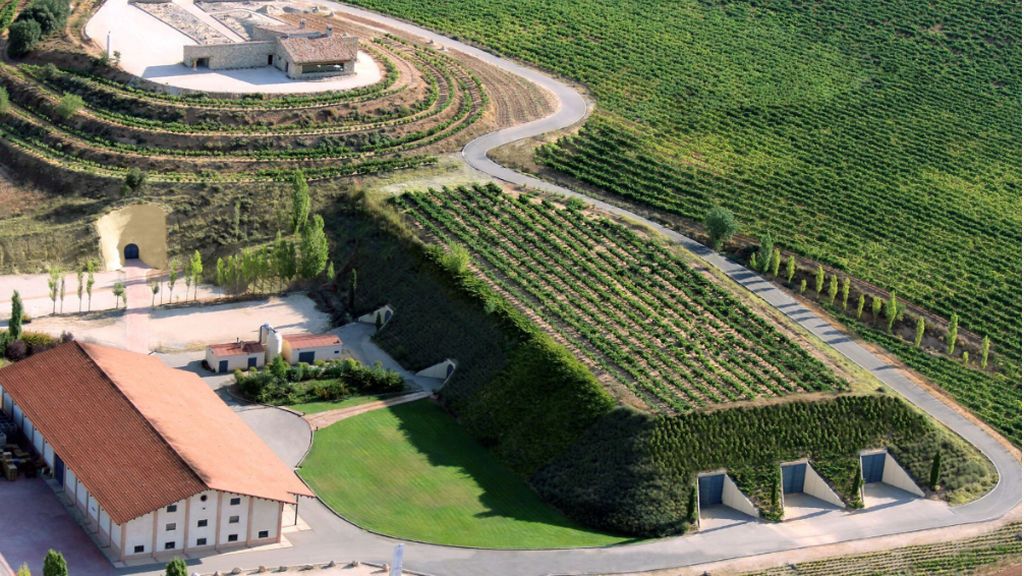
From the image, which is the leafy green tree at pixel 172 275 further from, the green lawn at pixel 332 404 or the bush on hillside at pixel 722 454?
the bush on hillside at pixel 722 454

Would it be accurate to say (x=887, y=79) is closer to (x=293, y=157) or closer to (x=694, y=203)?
(x=694, y=203)

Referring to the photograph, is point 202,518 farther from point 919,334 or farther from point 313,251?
point 919,334

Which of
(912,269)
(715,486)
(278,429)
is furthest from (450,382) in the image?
(912,269)

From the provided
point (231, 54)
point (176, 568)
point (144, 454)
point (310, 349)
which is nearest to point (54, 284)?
point (310, 349)

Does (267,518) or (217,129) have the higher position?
(217,129)

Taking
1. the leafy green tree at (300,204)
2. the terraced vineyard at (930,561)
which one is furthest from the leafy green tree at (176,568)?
the leafy green tree at (300,204)

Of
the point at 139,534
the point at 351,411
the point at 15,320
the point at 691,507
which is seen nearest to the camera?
the point at 139,534
